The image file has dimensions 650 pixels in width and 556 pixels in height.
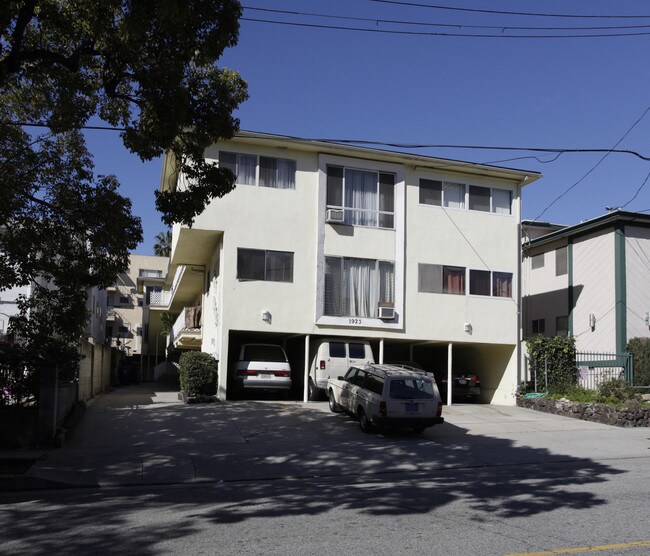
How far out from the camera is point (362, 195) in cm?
2117

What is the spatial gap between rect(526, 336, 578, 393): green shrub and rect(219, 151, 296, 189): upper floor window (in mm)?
9603

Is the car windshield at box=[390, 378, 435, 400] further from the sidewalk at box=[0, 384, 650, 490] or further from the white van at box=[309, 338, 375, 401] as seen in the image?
the white van at box=[309, 338, 375, 401]

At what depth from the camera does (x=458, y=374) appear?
71.6ft

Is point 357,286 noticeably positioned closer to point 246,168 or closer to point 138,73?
point 246,168

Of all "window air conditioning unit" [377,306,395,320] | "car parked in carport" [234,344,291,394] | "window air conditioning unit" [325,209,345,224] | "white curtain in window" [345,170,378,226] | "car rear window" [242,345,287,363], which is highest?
"white curtain in window" [345,170,378,226]

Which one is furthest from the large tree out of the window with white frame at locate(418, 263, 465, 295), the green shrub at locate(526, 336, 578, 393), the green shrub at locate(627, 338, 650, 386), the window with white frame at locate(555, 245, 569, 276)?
the window with white frame at locate(555, 245, 569, 276)

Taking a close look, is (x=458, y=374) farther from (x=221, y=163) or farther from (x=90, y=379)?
(x=90, y=379)

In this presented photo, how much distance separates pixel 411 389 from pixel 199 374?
22.7ft

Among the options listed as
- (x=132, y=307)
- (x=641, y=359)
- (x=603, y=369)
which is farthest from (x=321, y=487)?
(x=132, y=307)

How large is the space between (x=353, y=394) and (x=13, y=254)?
26.3 feet

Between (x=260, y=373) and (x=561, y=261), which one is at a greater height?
(x=561, y=261)

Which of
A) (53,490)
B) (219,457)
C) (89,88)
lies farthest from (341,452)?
(89,88)

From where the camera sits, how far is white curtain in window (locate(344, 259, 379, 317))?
20.7 meters

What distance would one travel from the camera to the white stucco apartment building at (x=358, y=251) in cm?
1959
